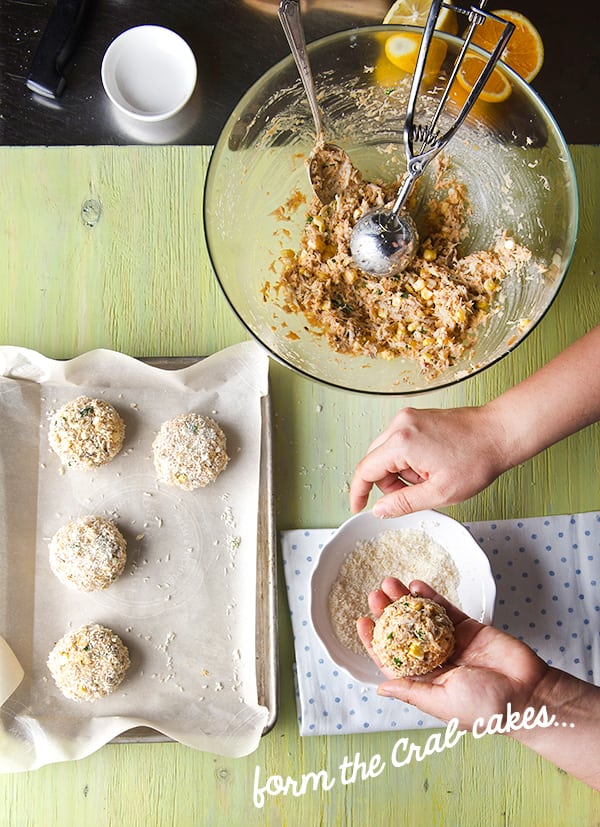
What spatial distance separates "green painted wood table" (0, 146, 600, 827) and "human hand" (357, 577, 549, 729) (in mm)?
319

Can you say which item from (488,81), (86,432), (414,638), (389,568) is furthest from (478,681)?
(488,81)

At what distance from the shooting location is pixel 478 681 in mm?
1241

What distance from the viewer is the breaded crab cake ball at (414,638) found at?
4.47ft

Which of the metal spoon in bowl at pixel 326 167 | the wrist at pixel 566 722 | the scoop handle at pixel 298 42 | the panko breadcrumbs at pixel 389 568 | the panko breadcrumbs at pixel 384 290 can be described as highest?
the scoop handle at pixel 298 42

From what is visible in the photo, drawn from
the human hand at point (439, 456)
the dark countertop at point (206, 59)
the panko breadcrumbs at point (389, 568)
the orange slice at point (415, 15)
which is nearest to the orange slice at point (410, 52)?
the orange slice at point (415, 15)

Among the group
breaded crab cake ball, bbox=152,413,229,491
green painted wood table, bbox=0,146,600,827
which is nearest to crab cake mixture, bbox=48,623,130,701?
green painted wood table, bbox=0,146,600,827

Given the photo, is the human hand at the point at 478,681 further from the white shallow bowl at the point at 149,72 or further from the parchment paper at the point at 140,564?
the white shallow bowl at the point at 149,72

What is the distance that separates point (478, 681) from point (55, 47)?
1563mm

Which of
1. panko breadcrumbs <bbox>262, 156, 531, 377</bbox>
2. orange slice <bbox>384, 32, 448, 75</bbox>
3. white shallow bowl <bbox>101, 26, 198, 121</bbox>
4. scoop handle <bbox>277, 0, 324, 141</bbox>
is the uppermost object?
white shallow bowl <bbox>101, 26, 198, 121</bbox>

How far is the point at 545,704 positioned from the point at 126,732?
796 millimetres

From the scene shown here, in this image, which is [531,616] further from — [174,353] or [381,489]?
[174,353]

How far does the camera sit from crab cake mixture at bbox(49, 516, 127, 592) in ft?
4.95

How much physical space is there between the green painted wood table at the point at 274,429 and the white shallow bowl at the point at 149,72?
0.11m

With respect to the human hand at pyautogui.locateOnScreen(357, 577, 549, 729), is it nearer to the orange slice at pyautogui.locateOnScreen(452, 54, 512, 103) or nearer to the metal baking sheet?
the metal baking sheet
